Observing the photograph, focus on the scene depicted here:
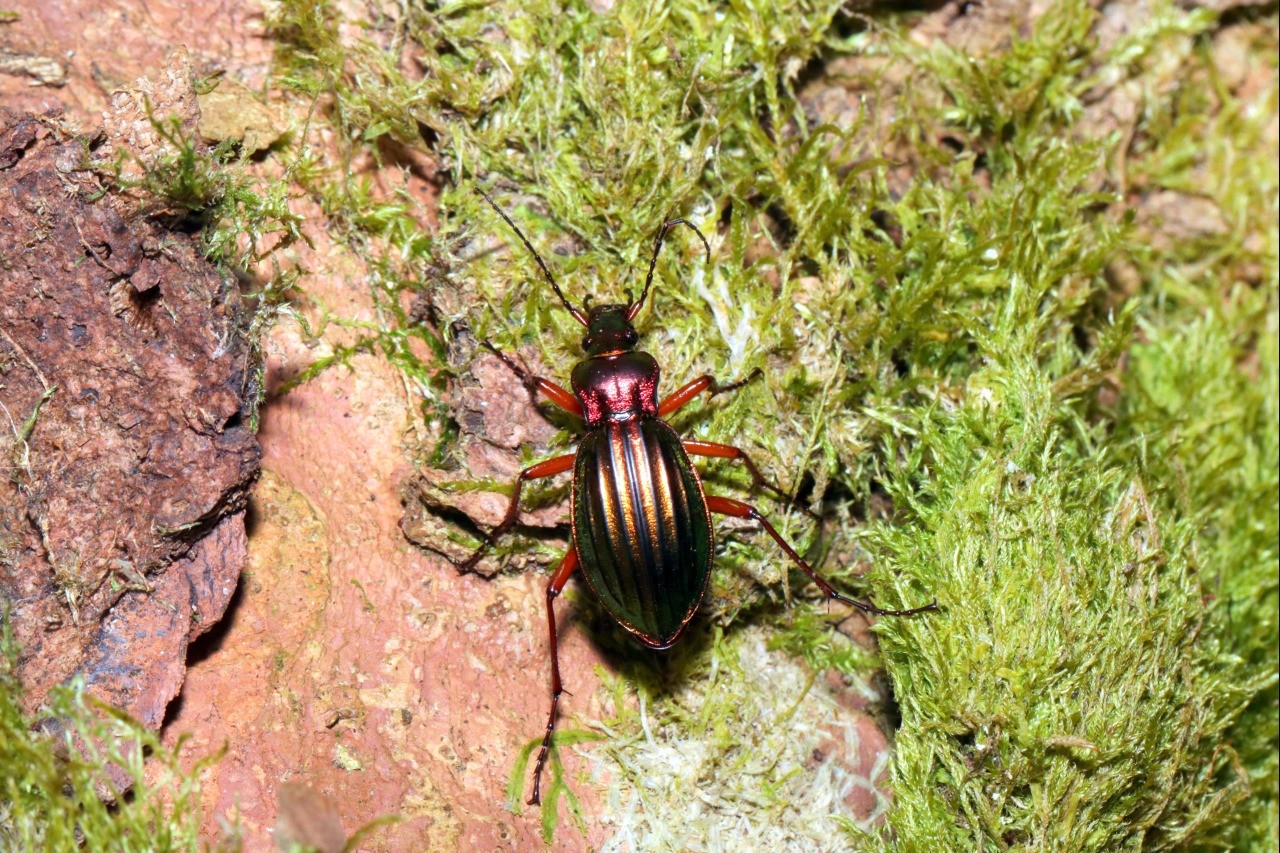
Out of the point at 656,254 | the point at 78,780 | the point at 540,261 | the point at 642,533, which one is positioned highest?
the point at 656,254

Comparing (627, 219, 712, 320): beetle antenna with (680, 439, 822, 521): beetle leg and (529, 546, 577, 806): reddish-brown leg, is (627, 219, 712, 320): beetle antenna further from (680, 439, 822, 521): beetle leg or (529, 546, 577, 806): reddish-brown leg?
(529, 546, 577, 806): reddish-brown leg

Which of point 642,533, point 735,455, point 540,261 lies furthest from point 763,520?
point 540,261

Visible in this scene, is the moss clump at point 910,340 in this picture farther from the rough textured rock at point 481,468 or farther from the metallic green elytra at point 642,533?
the metallic green elytra at point 642,533

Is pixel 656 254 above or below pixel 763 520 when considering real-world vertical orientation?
above

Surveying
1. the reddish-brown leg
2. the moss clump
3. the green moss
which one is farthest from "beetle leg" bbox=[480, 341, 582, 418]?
the green moss

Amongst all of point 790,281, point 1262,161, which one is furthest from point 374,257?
point 1262,161

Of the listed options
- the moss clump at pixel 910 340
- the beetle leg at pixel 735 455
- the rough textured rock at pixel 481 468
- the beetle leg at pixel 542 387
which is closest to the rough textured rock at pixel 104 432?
the rough textured rock at pixel 481 468

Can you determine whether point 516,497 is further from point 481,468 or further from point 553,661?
point 553,661
